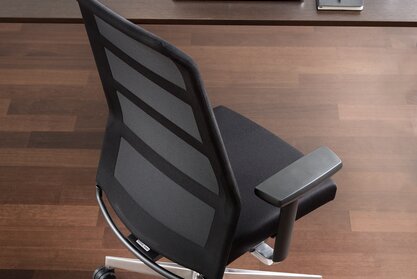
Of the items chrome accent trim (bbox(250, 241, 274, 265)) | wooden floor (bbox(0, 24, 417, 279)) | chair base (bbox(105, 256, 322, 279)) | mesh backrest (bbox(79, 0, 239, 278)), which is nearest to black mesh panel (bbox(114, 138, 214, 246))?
mesh backrest (bbox(79, 0, 239, 278))

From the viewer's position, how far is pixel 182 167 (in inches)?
62.9

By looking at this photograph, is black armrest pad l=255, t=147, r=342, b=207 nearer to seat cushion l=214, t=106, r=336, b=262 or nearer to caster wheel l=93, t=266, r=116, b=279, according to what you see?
seat cushion l=214, t=106, r=336, b=262

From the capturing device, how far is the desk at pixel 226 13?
1.97m

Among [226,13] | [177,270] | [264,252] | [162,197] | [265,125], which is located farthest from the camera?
[265,125]

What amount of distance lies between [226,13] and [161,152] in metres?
0.55

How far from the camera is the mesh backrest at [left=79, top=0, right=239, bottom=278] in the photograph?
137 centimetres

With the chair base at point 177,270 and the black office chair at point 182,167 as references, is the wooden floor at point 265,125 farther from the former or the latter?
the black office chair at point 182,167

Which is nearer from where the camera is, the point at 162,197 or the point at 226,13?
the point at 162,197

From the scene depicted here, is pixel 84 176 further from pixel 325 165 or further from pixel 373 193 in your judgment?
pixel 325 165

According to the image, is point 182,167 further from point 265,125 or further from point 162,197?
point 265,125

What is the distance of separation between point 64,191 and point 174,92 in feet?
4.34

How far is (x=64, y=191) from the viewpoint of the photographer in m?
2.60

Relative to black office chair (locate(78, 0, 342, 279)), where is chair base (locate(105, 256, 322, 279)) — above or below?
below

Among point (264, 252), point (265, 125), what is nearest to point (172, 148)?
point (264, 252)
